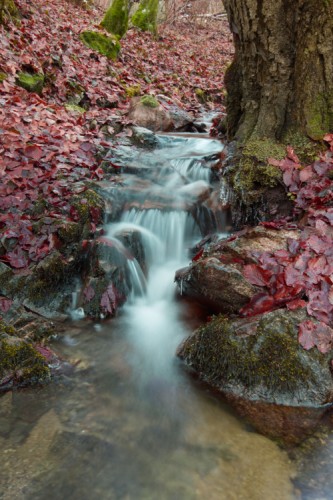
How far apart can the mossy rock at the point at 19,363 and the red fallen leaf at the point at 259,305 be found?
180cm

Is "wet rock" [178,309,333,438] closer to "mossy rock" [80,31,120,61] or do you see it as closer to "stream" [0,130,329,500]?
"stream" [0,130,329,500]

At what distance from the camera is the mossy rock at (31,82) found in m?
7.43

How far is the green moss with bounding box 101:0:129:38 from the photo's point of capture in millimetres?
13062

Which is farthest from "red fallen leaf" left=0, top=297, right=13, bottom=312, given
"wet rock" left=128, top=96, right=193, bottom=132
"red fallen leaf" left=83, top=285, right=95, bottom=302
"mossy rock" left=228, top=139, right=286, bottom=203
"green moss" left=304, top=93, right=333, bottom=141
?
"wet rock" left=128, top=96, right=193, bottom=132

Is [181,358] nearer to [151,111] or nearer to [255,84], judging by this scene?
[255,84]

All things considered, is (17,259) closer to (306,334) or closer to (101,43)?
(306,334)

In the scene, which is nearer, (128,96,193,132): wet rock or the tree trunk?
the tree trunk

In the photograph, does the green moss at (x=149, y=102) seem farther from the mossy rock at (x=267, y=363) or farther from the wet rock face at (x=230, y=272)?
the mossy rock at (x=267, y=363)

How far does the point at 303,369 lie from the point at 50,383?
2.02m

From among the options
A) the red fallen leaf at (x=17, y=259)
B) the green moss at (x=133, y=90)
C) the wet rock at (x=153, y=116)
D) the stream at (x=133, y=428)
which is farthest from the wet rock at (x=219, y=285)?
the green moss at (x=133, y=90)

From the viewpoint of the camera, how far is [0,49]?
24.6 ft

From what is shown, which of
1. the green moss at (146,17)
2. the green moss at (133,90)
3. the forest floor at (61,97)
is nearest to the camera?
the forest floor at (61,97)

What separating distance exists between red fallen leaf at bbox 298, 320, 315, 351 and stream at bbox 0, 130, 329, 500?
0.77 m

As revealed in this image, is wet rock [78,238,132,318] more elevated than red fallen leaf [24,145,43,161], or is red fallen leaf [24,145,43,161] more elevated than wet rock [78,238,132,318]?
red fallen leaf [24,145,43,161]
